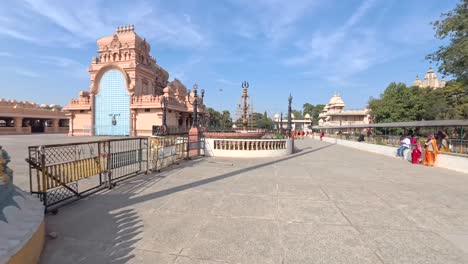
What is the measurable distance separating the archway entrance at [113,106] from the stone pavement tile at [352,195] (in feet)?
101

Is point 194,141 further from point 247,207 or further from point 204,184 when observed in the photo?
point 247,207

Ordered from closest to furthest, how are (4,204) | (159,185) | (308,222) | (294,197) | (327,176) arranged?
(4,204) → (308,222) → (294,197) → (159,185) → (327,176)

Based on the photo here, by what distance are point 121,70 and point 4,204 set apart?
1249 inches

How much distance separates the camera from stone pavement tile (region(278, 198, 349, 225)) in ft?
13.2

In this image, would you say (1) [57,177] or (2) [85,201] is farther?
(2) [85,201]

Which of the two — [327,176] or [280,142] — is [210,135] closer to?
[280,142]

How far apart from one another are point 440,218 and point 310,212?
7.78ft

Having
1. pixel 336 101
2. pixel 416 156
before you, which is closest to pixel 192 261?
pixel 416 156

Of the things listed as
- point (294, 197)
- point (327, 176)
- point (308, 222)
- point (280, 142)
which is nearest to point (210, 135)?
point (280, 142)

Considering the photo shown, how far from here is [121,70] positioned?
30438 mm

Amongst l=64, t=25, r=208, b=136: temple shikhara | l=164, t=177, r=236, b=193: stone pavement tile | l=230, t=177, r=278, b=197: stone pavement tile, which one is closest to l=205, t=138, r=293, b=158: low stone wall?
l=164, t=177, r=236, b=193: stone pavement tile

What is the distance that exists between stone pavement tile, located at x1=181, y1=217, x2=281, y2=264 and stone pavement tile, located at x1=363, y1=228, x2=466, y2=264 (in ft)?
4.67

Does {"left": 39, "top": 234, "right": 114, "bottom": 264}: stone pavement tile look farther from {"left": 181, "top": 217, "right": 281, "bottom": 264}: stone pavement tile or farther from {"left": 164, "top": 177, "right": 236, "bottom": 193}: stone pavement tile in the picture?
{"left": 164, "top": 177, "right": 236, "bottom": 193}: stone pavement tile

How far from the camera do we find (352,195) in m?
5.57
